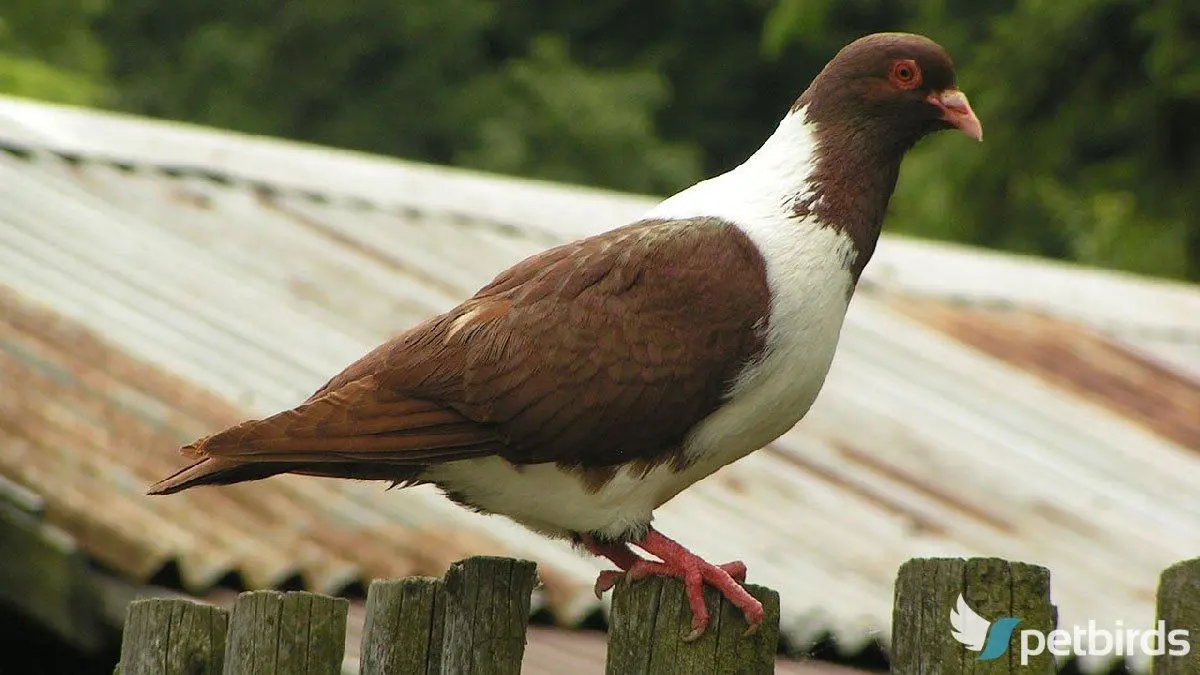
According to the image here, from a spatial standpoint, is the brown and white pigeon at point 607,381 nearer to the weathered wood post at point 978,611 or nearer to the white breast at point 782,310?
the white breast at point 782,310

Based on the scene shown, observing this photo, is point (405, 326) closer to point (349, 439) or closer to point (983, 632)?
point (349, 439)

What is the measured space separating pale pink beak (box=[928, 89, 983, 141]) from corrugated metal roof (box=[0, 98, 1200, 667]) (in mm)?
1561

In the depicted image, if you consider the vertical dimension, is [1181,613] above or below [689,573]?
below

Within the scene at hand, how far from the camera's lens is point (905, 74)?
3562 mm

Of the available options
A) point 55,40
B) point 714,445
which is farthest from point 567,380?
point 55,40

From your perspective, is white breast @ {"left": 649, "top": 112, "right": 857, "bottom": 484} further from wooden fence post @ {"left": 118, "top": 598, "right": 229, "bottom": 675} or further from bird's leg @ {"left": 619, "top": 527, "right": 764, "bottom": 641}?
wooden fence post @ {"left": 118, "top": 598, "right": 229, "bottom": 675}

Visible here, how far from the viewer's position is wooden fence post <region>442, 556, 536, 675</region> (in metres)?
3.03

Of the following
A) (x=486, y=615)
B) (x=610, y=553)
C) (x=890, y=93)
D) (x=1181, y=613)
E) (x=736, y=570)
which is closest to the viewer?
(x=1181, y=613)

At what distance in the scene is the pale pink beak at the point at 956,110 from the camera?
3.58 metres

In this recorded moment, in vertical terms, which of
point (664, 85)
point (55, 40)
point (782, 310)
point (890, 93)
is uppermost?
point (664, 85)

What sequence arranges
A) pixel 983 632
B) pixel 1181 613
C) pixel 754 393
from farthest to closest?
1. pixel 754 393
2. pixel 983 632
3. pixel 1181 613

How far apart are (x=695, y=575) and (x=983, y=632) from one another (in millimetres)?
536

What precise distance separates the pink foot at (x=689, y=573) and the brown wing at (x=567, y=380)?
182 millimetres

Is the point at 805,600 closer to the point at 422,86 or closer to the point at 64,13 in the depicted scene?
the point at 64,13
